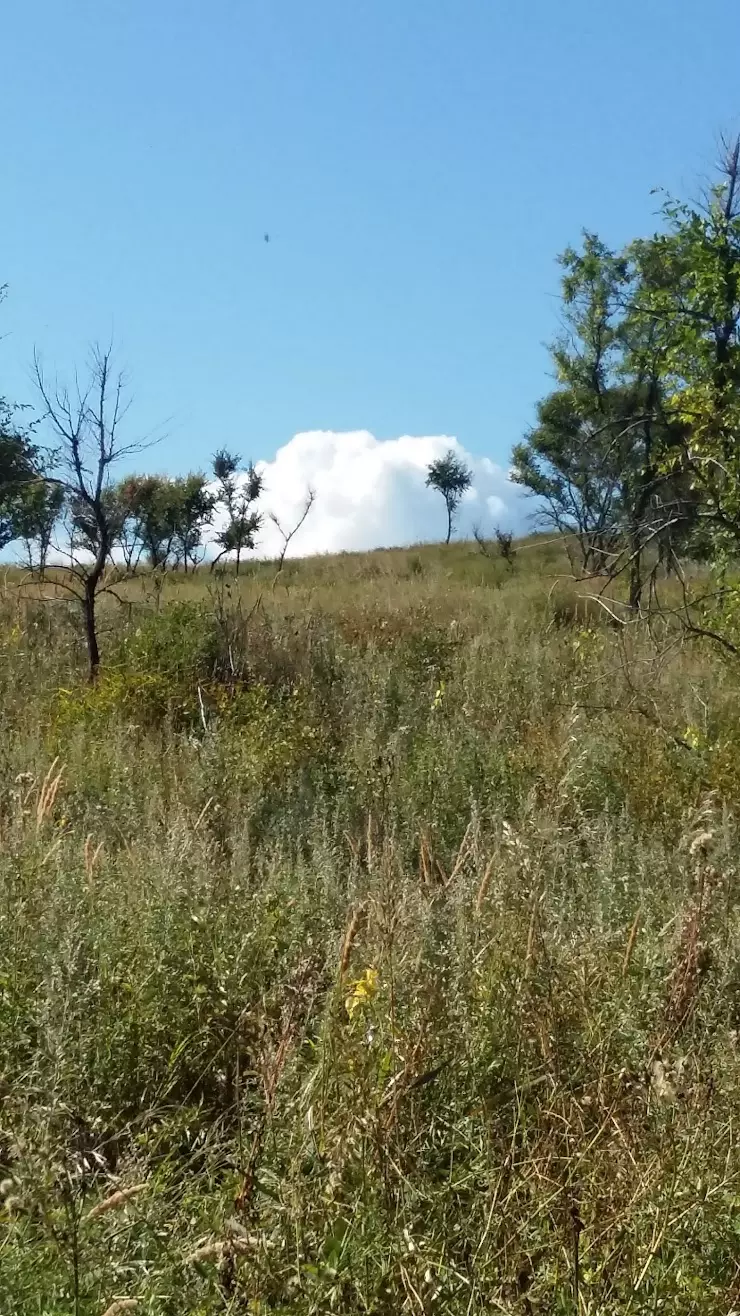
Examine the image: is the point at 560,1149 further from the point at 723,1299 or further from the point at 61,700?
the point at 61,700

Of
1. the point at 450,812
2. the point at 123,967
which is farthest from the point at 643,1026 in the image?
the point at 450,812

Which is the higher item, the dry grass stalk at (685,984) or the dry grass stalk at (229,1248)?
the dry grass stalk at (685,984)

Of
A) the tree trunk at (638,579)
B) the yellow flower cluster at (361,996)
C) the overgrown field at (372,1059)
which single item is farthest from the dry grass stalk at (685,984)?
the tree trunk at (638,579)

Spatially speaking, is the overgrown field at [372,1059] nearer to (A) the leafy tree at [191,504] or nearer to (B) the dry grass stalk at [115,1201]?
(B) the dry grass stalk at [115,1201]

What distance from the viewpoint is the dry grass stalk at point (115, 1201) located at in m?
1.98

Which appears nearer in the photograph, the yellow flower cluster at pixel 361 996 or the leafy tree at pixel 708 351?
the yellow flower cluster at pixel 361 996

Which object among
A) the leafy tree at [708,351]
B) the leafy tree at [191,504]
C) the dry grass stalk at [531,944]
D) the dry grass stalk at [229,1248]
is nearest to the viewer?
the dry grass stalk at [229,1248]

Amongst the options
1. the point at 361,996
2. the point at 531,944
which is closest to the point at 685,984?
the point at 531,944

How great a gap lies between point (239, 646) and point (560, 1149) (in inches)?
300

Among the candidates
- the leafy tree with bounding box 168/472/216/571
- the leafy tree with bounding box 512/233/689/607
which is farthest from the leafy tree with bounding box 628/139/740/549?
the leafy tree with bounding box 168/472/216/571

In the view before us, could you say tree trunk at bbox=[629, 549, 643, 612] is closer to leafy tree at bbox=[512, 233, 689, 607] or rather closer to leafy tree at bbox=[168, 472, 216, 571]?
leafy tree at bbox=[512, 233, 689, 607]

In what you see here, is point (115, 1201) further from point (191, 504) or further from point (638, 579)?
point (191, 504)

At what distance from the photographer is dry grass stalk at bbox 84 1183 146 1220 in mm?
1979

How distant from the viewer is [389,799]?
609 cm
